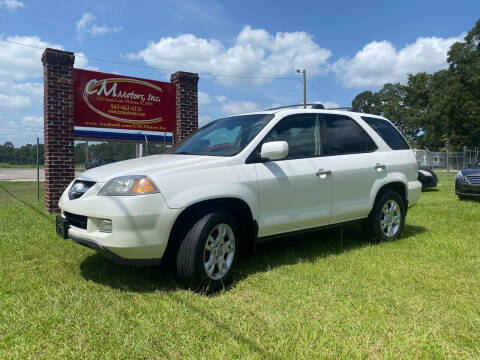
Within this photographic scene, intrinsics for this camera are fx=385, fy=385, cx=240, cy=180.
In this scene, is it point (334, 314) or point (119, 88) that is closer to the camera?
point (334, 314)

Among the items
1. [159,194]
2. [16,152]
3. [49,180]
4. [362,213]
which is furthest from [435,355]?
[16,152]

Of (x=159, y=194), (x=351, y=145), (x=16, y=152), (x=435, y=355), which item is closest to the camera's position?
(x=435, y=355)

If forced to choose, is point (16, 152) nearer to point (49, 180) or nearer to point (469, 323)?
point (49, 180)

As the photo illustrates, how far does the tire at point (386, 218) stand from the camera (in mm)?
5273

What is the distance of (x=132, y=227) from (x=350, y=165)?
286 centimetres

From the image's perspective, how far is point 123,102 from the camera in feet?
30.5

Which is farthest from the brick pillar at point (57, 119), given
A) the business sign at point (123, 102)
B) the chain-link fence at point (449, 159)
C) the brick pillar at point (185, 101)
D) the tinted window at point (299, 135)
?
the chain-link fence at point (449, 159)

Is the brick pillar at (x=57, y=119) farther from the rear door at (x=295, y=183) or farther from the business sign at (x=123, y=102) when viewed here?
the rear door at (x=295, y=183)

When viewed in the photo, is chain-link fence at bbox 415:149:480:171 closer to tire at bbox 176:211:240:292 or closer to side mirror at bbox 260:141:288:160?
side mirror at bbox 260:141:288:160

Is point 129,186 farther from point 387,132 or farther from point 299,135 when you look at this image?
point 387,132

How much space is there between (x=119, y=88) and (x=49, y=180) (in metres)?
2.67

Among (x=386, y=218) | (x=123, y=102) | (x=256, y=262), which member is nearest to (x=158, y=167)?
(x=256, y=262)

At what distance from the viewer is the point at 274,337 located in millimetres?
2725

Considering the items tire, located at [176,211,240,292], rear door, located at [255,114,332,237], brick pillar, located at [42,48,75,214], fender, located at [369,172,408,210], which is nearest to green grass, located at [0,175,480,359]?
tire, located at [176,211,240,292]
